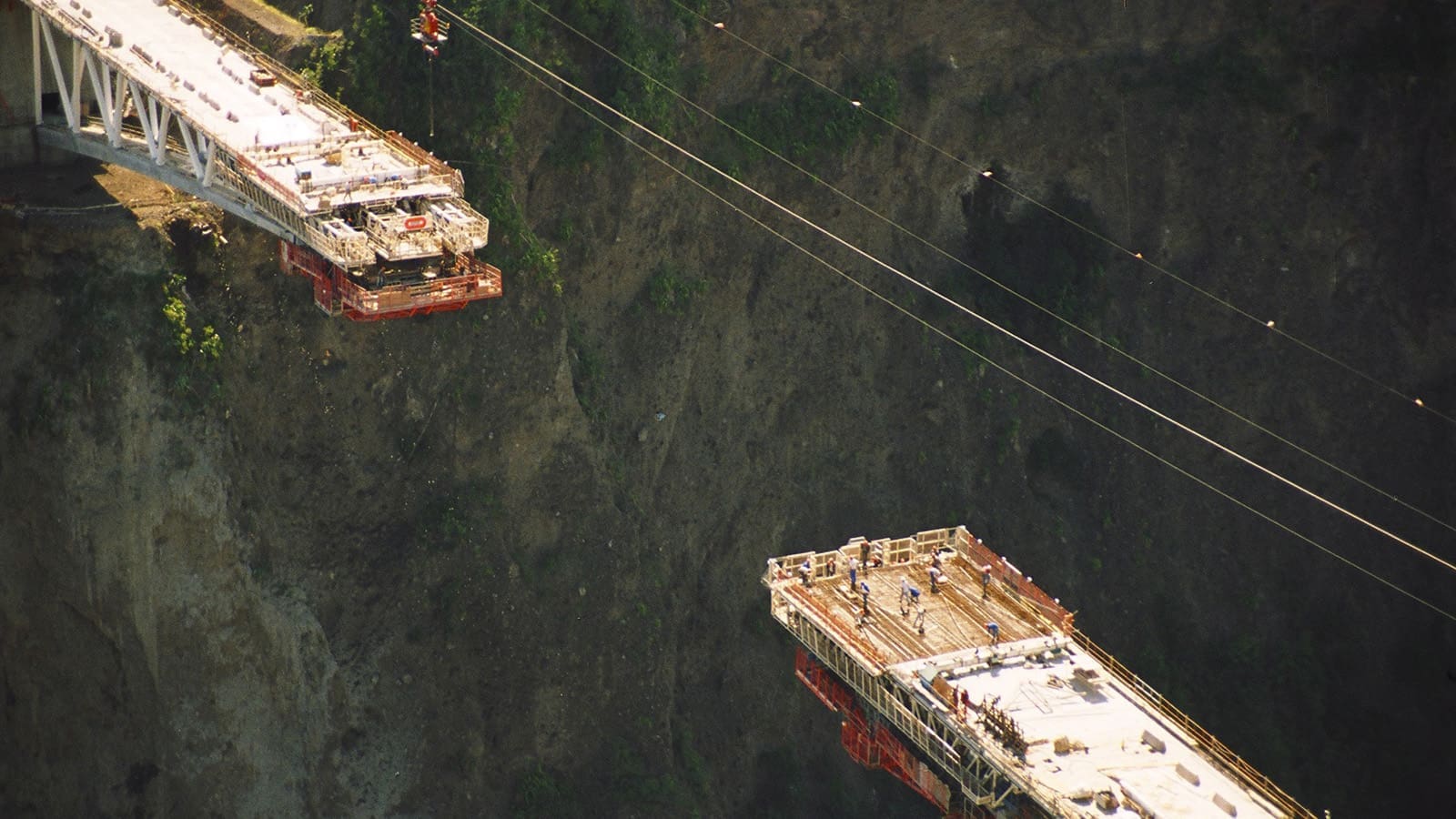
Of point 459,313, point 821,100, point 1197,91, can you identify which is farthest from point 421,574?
point 1197,91

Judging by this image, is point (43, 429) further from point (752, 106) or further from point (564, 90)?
point (752, 106)

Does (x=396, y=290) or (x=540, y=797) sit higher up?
(x=396, y=290)

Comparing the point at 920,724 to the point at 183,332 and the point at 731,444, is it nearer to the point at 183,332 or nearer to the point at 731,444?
the point at 731,444

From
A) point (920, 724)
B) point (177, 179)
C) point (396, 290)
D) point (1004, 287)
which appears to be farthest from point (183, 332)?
point (1004, 287)

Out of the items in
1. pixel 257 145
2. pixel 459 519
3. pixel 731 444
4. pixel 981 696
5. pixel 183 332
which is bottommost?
pixel 459 519

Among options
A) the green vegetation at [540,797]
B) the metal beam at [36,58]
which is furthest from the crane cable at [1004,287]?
the green vegetation at [540,797]

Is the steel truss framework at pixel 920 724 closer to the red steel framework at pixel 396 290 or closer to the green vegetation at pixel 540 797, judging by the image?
the green vegetation at pixel 540 797

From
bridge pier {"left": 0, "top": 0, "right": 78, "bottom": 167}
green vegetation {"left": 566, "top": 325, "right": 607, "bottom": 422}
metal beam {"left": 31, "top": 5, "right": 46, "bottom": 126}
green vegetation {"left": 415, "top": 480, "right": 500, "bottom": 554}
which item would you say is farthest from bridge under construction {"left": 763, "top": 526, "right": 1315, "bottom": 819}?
bridge pier {"left": 0, "top": 0, "right": 78, "bottom": 167}
